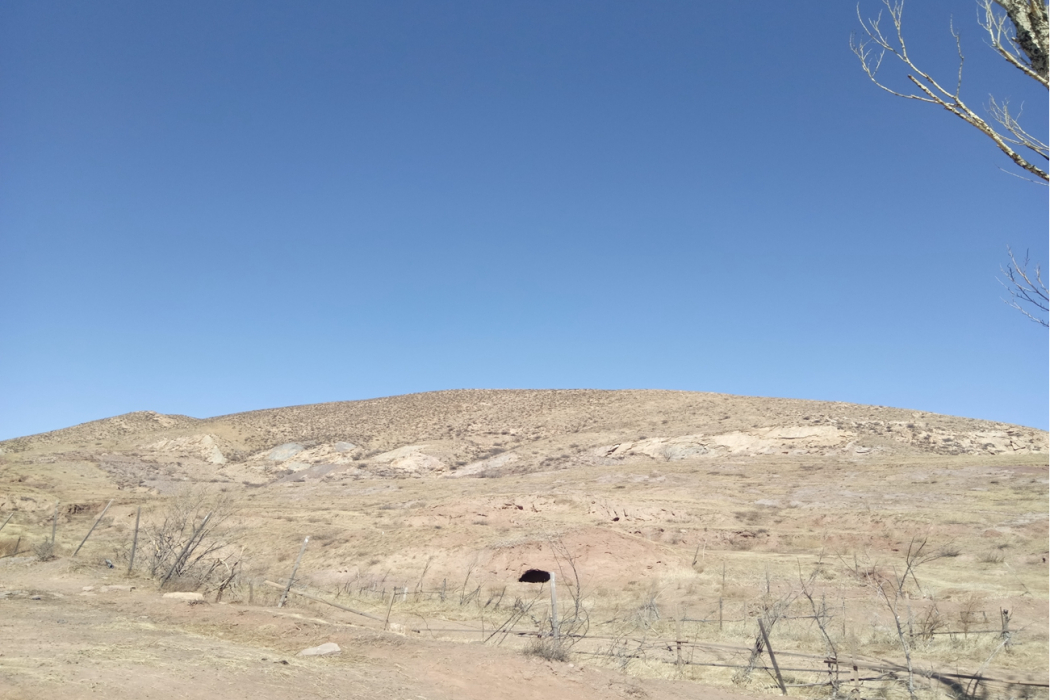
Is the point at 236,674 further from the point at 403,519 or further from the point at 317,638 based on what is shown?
the point at 403,519

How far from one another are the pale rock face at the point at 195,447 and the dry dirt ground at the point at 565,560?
0.26 m

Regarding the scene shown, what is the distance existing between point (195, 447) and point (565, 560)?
137 feet

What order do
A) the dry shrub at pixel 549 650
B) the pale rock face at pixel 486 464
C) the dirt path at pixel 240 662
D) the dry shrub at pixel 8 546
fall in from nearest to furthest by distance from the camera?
the dirt path at pixel 240 662, the dry shrub at pixel 549 650, the dry shrub at pixel 8 546, the pale rock face at pixel 486 464

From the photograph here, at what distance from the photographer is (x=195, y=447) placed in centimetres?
5238

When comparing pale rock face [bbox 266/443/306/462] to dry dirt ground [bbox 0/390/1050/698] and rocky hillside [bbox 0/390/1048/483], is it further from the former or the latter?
dry dirt ground [bbox 0/390/1050/698]

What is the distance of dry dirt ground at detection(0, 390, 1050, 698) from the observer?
972 centimetres

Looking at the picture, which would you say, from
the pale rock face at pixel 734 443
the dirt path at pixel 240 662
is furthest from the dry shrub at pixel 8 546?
the pale rock face at pixel 734 443

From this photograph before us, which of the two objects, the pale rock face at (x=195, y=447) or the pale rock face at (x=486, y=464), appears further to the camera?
the pale rock face at (x=195, y=447)

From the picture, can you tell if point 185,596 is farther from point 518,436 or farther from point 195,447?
point 195,447

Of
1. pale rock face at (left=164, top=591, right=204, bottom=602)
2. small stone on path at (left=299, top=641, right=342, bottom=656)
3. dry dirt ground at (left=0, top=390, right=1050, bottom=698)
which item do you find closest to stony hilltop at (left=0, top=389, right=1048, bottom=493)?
dry dirt ground at (left=0, top=390, right=1050, bottom=698)

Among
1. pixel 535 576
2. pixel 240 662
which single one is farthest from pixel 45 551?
pixel 535 576

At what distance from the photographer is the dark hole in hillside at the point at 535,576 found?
20.9 metres

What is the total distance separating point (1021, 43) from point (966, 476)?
30.7m

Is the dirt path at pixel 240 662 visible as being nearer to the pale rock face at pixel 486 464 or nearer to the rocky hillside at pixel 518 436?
the rocky hillside at pixel 518 436
